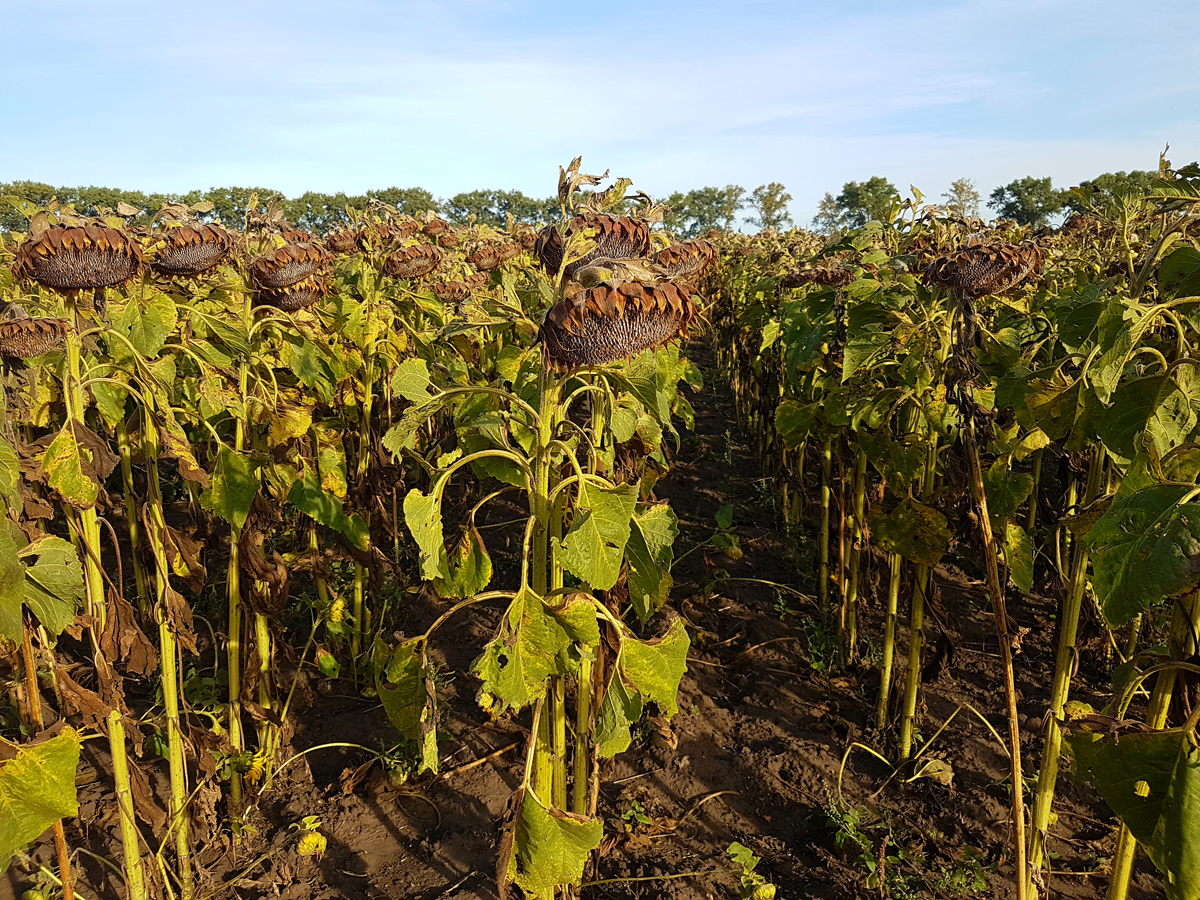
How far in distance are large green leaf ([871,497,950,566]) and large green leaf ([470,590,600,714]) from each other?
1.62m

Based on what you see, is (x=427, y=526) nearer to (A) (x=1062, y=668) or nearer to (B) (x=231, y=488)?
(B) (x=231, y=488)

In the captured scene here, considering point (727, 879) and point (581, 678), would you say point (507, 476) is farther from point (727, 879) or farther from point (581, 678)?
point (727, 879)

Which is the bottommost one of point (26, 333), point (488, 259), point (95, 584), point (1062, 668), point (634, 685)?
point (1062, 668)

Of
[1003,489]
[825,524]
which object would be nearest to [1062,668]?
[1003,489]

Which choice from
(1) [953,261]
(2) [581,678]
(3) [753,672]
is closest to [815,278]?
(1) [953,261]

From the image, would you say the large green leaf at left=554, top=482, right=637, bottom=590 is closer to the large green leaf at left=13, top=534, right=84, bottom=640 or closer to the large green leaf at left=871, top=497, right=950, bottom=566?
the large green leaf at left=13, top=534, right=84, bottom=640

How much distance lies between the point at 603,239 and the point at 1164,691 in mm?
1737

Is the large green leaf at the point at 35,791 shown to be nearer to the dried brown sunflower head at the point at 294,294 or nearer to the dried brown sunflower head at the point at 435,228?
the dried brown sunflower head at the point at 294,294

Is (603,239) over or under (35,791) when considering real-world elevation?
over

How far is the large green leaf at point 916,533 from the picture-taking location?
9.71 ft

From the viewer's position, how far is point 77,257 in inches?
83.6

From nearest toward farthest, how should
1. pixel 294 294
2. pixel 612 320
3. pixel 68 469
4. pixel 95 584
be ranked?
1. pixel 612 320
2. pixel 68 469
3. pixel 95 584
4. pixel 294 294

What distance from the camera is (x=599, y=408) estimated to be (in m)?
2.74

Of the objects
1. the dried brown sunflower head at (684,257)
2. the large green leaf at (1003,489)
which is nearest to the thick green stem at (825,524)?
the large green leaf at (1003,489)
